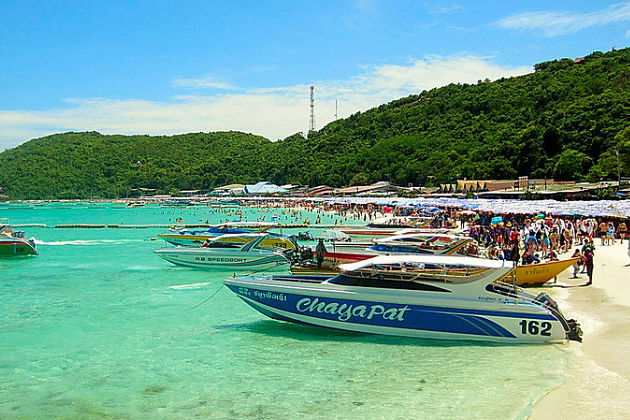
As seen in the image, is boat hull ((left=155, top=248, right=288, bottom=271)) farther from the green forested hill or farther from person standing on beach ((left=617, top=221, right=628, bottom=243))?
the green forested hill

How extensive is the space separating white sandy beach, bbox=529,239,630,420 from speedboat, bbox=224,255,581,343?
2.56 feet

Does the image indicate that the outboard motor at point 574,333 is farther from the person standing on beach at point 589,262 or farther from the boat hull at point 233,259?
the boat hull at point 233,259

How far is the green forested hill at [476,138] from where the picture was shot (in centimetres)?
7581

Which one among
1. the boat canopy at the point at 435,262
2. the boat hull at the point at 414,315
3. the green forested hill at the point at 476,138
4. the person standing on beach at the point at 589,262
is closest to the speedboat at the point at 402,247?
the person standing on beach at the point at 589,262

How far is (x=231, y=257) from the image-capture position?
965 inches

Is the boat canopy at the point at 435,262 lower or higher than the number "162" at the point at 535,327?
higher

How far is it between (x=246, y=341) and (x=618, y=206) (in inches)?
982

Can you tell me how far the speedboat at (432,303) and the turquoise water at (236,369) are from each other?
0.37 meters

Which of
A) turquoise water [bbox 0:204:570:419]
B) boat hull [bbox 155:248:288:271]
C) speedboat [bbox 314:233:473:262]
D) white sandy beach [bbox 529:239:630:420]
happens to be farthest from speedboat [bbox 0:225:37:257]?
white sandy beach [bbox 529:239:630:420]

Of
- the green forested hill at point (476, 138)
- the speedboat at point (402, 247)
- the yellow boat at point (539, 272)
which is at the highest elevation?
the green forested hill at point (476, 138)

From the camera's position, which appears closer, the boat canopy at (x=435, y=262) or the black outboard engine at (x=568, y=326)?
the black outboard engine at (x=568, y=326)

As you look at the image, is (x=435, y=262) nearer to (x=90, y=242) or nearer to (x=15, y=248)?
(x=15, y=248)

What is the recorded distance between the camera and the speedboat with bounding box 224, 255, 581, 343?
11.4 meters

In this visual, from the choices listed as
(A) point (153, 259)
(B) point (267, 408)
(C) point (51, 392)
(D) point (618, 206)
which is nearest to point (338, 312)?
(B) point (267, 408)
